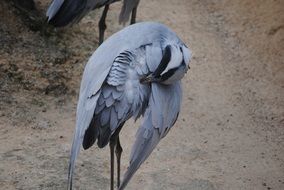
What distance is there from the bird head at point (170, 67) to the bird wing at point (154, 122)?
0.07m

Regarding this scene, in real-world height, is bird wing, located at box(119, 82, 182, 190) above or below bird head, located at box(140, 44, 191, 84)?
below

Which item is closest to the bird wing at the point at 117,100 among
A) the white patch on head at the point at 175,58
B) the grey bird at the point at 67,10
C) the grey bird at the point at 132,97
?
the grey bird at the point at 132,97

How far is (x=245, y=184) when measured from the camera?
16.3ft

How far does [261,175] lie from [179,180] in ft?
2.28

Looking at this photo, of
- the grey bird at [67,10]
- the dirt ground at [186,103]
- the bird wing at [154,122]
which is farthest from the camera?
the grey bird at [67,10]

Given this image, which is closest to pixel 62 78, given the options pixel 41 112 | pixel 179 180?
pixel 41 112

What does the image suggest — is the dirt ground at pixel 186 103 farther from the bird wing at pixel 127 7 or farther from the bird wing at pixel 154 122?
the bird wing at pixel 154 122

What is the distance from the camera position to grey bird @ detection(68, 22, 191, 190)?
361 centimetres

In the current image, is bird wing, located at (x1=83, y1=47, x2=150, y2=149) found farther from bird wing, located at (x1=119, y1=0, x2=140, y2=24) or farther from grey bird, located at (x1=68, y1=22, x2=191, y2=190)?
bird wing, located at (x1=119, y1=0, x2=140, y2=24)

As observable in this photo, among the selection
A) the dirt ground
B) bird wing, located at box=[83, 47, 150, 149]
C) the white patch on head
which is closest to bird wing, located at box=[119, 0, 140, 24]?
the dirt ground

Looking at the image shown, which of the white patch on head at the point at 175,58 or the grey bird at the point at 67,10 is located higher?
the white patch on head at the point at 175,58

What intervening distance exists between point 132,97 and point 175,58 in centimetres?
34

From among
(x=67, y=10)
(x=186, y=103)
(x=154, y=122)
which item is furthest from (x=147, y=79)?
(x=186, y=103)

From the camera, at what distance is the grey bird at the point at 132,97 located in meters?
3.61
